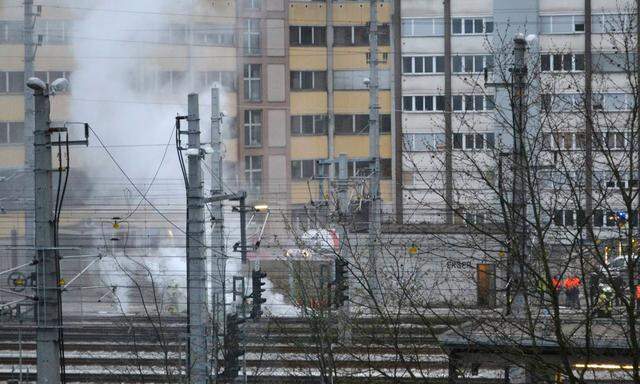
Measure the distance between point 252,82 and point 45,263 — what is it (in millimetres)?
10723

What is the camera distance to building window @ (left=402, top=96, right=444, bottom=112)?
56.5 feet

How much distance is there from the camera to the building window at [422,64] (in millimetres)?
17219

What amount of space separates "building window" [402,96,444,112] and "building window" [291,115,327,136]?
135 cm

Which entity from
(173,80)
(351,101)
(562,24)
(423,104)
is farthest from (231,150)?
(562,24)

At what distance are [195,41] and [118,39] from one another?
117cm

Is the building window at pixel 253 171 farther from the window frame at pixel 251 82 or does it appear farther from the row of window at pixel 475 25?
the row of window at pixel 475 25

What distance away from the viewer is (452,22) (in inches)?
678

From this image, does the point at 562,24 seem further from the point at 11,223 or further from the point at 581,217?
the point at 581,217

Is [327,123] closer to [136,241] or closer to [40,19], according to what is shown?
[136,241]

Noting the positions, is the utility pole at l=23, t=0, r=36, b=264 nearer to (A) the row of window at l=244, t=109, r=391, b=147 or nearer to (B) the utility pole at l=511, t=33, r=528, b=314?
(A) the row of window at l=244, t=109, r=391, b=147

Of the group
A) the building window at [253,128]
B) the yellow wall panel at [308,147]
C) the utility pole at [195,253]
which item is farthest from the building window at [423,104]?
the utility pole at [195,253]

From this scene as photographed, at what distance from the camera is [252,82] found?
17734mm

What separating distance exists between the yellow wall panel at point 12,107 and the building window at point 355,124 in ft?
15.7

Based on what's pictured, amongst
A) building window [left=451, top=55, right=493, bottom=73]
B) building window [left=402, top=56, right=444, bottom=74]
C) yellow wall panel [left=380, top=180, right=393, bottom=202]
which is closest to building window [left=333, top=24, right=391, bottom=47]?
building window [left=402, top=56, right=444, bottom=74]
